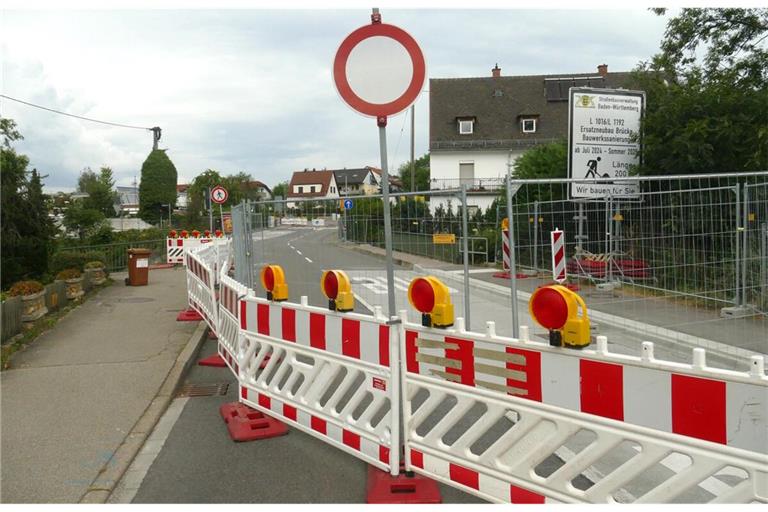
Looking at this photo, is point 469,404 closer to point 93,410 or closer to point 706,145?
point 93,410

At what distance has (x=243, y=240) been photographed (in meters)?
8.65

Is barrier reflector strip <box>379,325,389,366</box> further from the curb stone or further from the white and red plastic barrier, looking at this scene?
the curb stone

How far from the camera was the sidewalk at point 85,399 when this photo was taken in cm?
457

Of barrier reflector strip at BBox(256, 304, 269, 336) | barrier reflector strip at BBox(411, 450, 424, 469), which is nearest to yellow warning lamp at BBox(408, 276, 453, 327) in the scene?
barrier reflector strip at BBox(411, 450, 424, 469)

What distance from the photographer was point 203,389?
728cm

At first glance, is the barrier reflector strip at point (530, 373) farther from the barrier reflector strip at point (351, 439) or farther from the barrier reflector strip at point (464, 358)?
the barrier reflector strip at point (351, 439)

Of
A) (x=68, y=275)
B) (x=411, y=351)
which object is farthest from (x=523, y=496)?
(x=68, y=275)

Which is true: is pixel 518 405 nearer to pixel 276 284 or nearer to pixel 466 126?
pixel 276 284

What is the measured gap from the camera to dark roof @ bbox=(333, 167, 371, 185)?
5192 inches

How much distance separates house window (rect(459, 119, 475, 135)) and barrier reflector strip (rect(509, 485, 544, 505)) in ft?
146

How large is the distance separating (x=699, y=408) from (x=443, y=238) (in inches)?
175

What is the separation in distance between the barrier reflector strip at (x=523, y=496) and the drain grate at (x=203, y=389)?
4.07m

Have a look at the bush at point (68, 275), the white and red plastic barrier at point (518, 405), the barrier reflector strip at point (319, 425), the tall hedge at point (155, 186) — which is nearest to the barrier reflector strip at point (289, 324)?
the white and red plastic barrier at point (518, 405)

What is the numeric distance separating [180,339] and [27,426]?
4.06 metres
